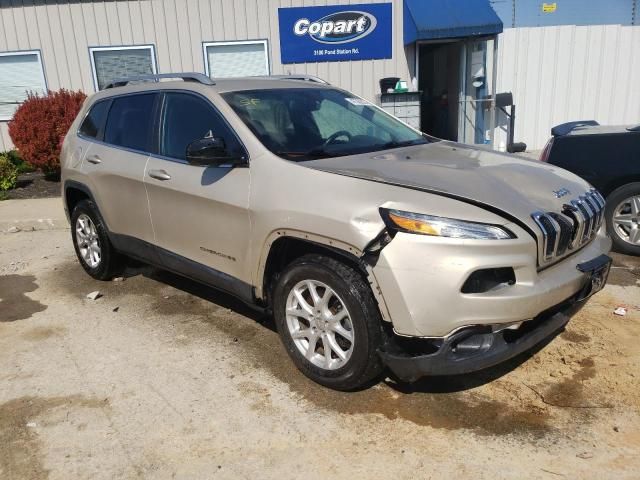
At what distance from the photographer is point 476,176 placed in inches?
122

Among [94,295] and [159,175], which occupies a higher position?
[159,175]

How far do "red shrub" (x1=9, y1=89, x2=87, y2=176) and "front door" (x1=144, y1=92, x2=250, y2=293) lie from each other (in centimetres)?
679

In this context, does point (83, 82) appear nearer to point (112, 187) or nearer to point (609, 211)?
point (112, 187)

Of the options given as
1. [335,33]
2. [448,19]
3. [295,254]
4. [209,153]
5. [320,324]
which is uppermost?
[448,19]

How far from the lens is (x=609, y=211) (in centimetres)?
554

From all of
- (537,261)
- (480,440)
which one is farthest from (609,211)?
(480,440)

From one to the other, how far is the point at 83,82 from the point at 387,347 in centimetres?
1068

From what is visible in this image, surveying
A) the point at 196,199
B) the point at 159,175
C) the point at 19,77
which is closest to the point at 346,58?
the point at 19,77

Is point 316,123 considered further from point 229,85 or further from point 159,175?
point 159,175

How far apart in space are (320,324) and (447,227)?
961mm

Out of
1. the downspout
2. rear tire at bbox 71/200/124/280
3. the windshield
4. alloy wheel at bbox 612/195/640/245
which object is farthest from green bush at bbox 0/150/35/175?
alloy wheel at bbox 612/195/640/245

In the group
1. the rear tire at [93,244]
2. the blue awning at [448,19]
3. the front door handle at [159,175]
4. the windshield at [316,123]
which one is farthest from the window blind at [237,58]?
the front door handle at [159,175]

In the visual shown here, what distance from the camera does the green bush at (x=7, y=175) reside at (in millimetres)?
9758

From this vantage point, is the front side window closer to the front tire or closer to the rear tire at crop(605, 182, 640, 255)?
the front tire
